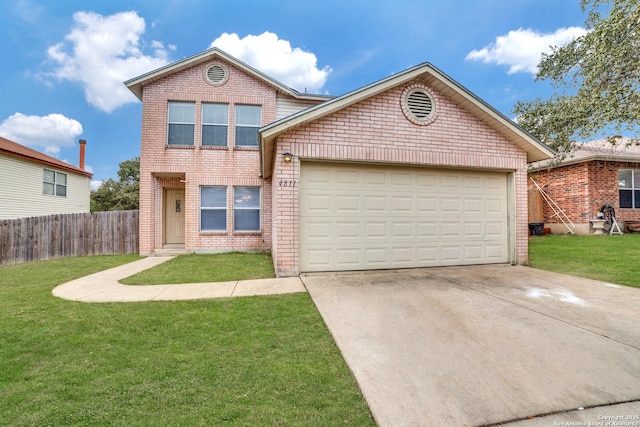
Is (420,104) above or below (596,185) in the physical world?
above

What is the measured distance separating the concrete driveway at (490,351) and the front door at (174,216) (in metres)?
8.39

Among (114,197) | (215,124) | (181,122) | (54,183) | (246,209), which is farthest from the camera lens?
(114,197)

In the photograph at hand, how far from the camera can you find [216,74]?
410 inches

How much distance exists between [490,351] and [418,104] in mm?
5675

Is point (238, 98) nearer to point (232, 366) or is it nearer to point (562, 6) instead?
point (232, 366)

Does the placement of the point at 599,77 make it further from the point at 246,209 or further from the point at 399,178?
the point at 246,209

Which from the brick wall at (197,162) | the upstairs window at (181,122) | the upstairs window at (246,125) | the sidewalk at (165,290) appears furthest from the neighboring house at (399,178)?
the upstairs window at (181,122)

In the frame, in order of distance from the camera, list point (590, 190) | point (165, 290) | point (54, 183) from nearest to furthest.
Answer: point (165, 290) < point (590, 190) < point (54, 183)

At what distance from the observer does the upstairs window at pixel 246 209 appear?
10508 millimetres

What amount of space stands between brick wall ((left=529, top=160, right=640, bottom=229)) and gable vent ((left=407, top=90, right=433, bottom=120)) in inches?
493

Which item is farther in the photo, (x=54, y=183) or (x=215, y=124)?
(x=54, y=183)

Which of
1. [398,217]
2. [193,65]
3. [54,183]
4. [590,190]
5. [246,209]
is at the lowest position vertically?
[398,217]

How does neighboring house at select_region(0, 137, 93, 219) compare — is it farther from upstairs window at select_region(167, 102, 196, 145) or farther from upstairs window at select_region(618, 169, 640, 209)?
upstairs window at select_region(618, 169, 640, 209)

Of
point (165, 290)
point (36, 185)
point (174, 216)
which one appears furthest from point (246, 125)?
point (36, 185)
